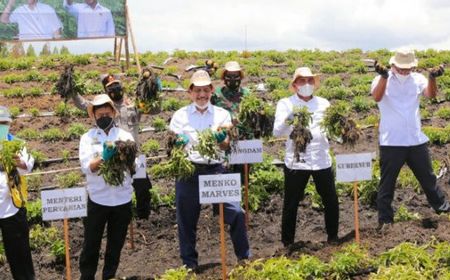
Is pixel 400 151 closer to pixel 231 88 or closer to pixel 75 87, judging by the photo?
pixel 231 88

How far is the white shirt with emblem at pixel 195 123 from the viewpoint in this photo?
19.5 feet

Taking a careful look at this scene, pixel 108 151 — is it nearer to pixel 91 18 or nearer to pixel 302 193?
pixel 302 193

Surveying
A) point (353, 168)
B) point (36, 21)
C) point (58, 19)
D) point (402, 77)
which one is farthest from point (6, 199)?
point (58, 19)

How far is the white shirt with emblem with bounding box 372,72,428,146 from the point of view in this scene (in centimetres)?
659

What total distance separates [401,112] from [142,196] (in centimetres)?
364

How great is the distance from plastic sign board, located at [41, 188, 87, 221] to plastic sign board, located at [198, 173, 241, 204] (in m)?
1.12

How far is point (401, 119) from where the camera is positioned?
21.6 ft

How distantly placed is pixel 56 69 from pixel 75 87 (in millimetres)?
10911

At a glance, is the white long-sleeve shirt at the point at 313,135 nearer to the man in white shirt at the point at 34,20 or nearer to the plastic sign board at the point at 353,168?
the plastic sign board at the point at 353,168

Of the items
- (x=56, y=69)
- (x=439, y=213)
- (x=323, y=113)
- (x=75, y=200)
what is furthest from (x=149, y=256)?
(x=56, y=69)

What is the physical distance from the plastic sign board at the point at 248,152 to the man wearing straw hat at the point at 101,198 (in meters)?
1.87

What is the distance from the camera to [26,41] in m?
16.1

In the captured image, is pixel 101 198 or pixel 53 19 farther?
pixel 53 19

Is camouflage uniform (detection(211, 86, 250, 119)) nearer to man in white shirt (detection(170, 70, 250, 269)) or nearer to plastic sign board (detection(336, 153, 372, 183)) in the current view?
man in white shirt (detection(170, 70, 250, 269))
